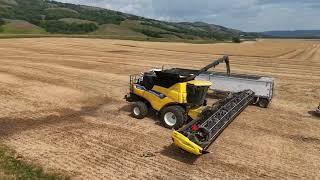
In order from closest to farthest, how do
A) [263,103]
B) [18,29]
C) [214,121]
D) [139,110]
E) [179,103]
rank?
1. [214,121]
2. [179,103]
3. [139,110]
4. [263,103]
5. [18,29]

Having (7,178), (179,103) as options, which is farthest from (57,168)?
(179,103)

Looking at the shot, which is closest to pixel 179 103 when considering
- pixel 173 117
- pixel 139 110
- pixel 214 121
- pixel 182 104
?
pixel 182 104

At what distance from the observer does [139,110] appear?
44.4 ft

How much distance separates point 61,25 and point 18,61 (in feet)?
341

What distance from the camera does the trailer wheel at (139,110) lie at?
13.5 m

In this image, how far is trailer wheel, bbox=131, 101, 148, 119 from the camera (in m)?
13.5

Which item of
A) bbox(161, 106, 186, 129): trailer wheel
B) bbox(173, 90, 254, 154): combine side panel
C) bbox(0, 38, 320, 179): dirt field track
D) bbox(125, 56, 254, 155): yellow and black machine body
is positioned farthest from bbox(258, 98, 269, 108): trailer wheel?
bbox(161, 106, 186, 129): trailer wheel

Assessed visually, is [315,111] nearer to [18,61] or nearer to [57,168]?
[57,168]

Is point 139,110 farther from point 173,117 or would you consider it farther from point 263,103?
point 263,103

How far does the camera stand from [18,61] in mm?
29094

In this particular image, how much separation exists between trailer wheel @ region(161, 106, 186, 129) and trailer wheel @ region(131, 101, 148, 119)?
108 centimetres

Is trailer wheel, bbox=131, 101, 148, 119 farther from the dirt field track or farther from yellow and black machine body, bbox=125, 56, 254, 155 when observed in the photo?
the dirt field track

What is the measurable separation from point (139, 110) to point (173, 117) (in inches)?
61.5

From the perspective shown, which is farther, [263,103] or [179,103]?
[263,103]
